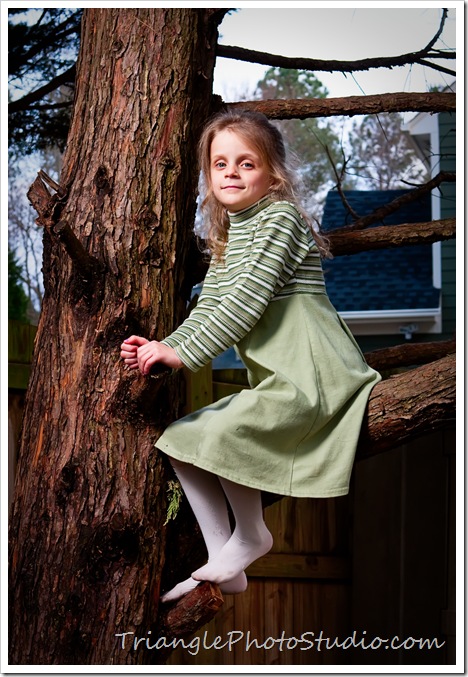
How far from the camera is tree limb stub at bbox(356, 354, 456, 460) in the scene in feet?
6.05

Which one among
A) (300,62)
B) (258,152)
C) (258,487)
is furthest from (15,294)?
(258,487)

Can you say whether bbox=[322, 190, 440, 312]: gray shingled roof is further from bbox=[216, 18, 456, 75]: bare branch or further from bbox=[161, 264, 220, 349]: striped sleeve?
bbox=[161, 264, 220, 349]: striped sleeve

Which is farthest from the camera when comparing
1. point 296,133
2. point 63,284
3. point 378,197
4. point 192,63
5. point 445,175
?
point 296,133

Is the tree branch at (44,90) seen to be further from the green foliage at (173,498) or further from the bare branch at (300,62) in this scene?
the green foliage at (173,498)

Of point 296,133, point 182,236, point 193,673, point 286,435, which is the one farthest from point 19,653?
point 296,133

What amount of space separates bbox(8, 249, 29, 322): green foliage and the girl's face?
5.97 m

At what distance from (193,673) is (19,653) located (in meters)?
0.41

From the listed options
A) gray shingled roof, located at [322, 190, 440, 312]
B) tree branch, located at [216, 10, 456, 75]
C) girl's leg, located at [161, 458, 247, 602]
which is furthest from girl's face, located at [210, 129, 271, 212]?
gray shingled roof, located at [322, 190, 440, 312]

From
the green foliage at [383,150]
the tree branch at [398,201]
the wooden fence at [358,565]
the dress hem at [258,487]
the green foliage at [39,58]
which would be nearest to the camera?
the dress hem at [258,487]

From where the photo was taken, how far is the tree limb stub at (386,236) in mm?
2424

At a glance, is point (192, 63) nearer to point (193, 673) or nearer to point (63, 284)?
point (63, 284)

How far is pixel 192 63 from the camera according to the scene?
212 centimetres

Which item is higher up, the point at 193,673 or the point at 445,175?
the point at 445,175

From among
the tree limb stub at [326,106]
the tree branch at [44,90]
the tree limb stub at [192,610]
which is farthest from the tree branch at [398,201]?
the tree limb stub at [192,610]
